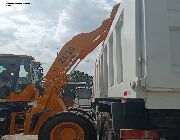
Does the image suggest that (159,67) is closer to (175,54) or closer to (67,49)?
(175,54)

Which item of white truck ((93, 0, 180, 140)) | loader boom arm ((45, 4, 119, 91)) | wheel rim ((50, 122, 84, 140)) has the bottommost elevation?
wheel rim ((50, 122, 84, 140))

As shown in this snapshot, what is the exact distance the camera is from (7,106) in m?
9.32

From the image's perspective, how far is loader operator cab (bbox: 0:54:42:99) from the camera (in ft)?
31.0

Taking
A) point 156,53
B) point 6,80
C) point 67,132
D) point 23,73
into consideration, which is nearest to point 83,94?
point 23,73

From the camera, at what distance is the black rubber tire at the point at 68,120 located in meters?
7.72

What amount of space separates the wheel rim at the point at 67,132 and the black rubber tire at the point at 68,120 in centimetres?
7

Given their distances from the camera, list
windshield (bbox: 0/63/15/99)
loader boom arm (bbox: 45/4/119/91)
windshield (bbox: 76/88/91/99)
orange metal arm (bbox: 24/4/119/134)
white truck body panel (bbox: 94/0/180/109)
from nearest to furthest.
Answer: white truck body panel (bbox: 94/0/180/109)
orange metal arm (bbox: 24/4/119/134)
loader boom arm (bbox: 45/4/119/91)
windshield (bbox: 0/63/15/99)
windshield (bbox: 76/88/91/99)

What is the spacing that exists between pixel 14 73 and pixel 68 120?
2.45m

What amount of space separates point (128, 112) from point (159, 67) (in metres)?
0.90

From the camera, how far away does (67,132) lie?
783 centimetres

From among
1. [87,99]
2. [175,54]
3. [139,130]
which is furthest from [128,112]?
[87,99]

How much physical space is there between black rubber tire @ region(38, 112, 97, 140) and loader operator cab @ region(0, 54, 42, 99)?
1988mm

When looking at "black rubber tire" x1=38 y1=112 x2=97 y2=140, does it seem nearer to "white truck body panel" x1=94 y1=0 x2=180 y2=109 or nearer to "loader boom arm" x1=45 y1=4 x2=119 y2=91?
"loader boom arm" x1=45 y1=4 x2=119 y2=91

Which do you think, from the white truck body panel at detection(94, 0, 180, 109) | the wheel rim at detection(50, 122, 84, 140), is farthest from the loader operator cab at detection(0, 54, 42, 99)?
the white truck body panel at detection(94, 0, 180, 109)
